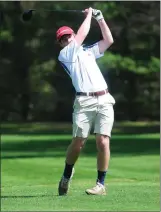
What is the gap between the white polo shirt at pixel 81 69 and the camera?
808 cm

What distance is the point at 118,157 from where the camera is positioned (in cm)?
2000

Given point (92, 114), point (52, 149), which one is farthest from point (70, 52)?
point (52, 149)

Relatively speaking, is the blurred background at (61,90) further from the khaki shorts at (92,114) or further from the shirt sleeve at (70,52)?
the shirt sleeve at (70,52)

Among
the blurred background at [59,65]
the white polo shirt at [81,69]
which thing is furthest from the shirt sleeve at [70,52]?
the blurred background at [59,65]

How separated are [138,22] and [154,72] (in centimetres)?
297

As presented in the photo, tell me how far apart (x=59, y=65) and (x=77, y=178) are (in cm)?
3317

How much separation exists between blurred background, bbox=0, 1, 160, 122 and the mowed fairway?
531 inches

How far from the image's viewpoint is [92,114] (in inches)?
320

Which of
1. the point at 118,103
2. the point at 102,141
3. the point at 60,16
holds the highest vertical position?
the point at 60,16

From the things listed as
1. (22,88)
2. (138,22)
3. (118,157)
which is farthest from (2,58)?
(118,157)

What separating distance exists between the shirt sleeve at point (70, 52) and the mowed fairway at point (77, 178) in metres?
1.51

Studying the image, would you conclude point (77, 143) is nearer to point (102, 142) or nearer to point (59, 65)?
point (102, 142)

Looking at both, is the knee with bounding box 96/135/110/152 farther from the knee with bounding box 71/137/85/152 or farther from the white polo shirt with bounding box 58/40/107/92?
the white polo shirt with bounding box 58/40/107/92

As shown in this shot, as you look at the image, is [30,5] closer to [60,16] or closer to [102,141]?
[60,16]
